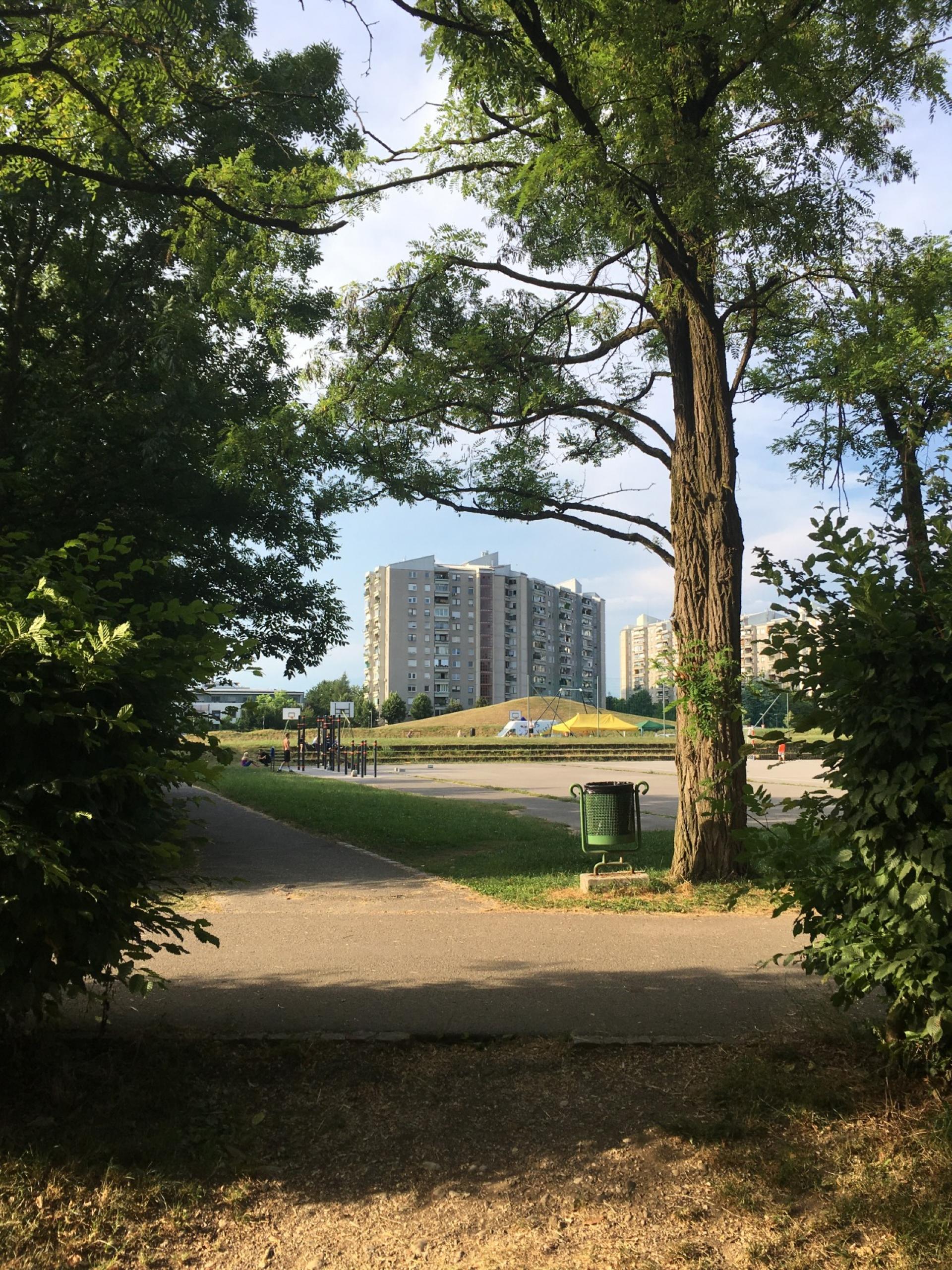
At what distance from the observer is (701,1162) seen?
3438 millimetres

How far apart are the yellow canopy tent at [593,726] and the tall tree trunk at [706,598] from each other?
2043 inches

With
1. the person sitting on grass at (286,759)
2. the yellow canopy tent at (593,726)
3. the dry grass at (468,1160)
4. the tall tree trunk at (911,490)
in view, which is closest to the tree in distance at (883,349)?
the tall tree trunk at (911,490)

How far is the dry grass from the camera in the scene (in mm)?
2957

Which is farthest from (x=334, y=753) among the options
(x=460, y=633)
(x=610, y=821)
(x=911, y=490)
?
(x=460, y=633)

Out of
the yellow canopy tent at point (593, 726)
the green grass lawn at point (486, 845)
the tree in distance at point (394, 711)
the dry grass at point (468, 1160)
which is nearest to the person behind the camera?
the dry grass at point (468, 1160)

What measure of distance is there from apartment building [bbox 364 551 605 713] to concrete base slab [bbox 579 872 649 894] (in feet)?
450

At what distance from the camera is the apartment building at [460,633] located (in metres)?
149

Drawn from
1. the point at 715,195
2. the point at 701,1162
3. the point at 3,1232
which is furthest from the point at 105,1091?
the point at 715,195

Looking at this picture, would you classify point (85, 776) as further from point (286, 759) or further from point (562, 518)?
point (286, 759)

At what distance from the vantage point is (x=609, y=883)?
910cm

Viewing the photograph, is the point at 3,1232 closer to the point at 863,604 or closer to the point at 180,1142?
the point at 180,1142

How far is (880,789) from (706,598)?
6.15 meters

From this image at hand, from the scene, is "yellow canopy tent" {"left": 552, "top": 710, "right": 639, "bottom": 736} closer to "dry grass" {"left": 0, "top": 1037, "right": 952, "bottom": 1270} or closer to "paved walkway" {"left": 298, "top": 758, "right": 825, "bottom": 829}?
"paved walkway" {"left": 298, "top": 758, "right": 825, "bottom": 829}

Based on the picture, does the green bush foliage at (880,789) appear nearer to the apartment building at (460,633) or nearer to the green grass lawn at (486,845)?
the green grass lawn at (486,845)
